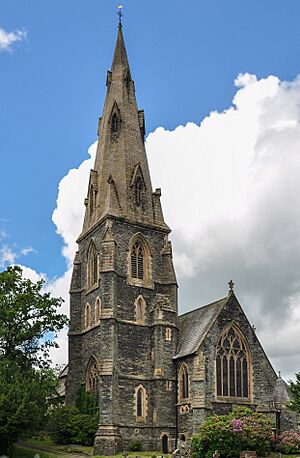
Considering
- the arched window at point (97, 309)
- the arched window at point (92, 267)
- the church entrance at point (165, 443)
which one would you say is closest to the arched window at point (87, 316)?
the arched window at point (97, 309)

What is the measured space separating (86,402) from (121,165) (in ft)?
67.7

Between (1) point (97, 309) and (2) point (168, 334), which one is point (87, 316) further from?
(2) point (168, 334)

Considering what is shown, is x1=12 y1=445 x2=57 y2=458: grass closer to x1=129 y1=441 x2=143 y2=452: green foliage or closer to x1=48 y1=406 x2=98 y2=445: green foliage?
x1=48 y1=406 x2=98 y2=445: green foliage

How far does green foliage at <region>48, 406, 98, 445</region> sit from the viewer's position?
1937 inches

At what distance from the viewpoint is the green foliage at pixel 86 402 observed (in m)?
51.5

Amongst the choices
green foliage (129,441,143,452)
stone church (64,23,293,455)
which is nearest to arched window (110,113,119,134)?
stone church (64,23,293,455)

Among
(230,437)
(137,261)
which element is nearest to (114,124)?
(137,261)

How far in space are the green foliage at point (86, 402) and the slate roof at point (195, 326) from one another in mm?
7379

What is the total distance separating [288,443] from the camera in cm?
4747

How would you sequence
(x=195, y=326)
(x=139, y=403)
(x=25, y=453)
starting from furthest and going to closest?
(x=195, y=326)
(x=139, y=403)
(x=25, y=453)

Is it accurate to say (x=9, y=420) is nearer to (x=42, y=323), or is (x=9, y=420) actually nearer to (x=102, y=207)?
(x=42, y=323)

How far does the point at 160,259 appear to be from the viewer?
56719mm

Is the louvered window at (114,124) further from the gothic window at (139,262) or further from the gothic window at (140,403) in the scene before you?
the gothic window at (140,403)

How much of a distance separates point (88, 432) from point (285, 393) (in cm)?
1569
